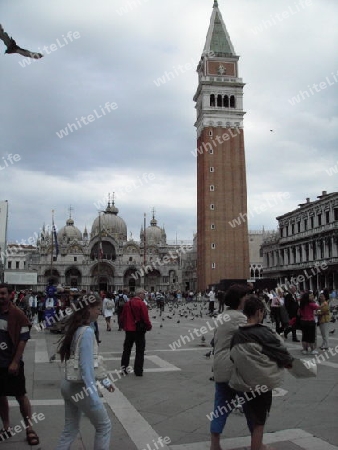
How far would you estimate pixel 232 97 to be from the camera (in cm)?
6869

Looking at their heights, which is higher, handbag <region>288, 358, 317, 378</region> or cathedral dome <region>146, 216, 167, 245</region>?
cathedral dome <region>146, 216, 167, 245</region>

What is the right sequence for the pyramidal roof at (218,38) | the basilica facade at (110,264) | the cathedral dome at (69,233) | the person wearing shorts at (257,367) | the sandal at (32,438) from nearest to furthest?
the person wearing shorts at (257,367), the sandal at (32,438), the pyramidal roof at (218,38), the basilica facade at (110,264), the cathedral dome at (69,233)

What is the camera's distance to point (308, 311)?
1138 cm

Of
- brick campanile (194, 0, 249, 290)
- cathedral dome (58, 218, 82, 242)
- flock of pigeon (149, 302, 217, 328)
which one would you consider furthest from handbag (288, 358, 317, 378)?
cathedral dome (58, 218, 82, 242)

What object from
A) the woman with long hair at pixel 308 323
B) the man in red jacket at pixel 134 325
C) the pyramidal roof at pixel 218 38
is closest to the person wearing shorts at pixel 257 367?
the man in red jacket at pixel 134 325

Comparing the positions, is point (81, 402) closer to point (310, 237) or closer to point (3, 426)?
point (3, 426)

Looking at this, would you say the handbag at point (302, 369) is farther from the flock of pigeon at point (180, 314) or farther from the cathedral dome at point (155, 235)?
the cathedral dome at point (155, 235)

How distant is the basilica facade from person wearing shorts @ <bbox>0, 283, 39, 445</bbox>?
71.2m

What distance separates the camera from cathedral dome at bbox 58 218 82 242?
90.8 metres

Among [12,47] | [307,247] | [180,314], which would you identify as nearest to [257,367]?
[12,47]

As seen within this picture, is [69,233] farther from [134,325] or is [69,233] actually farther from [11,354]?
[11,354]

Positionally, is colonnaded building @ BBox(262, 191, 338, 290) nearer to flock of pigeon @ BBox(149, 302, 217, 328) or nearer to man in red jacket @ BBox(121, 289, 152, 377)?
flock of pigeon @ BBox(149, 302, 217, 328)

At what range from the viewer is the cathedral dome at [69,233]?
9075 cm

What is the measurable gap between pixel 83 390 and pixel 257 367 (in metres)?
1.55
